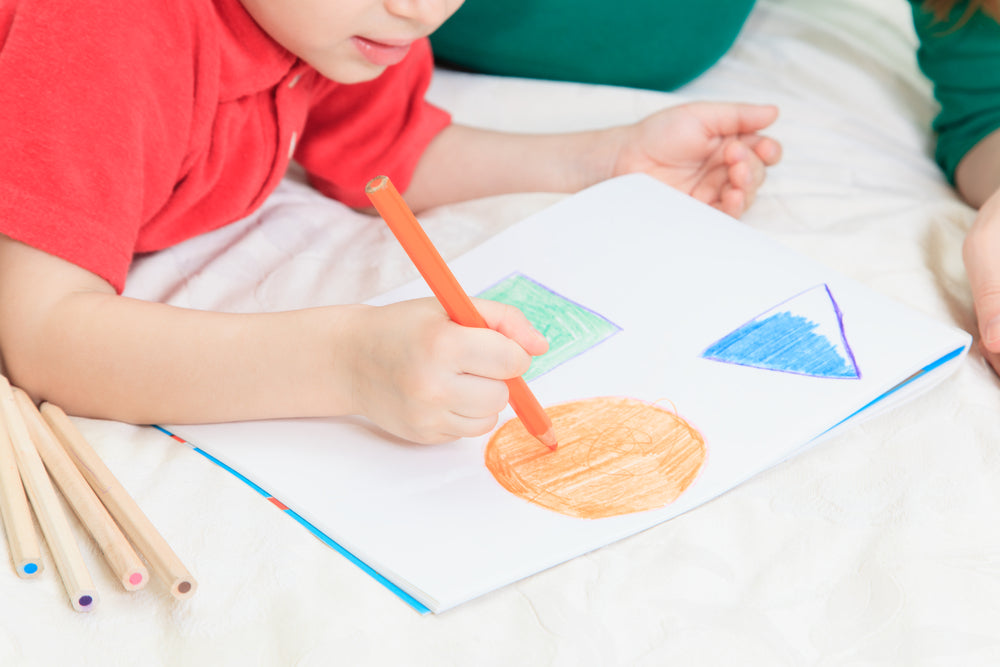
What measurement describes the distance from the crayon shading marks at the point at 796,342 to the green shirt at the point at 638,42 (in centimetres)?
38

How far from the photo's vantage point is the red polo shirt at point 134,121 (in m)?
0.52

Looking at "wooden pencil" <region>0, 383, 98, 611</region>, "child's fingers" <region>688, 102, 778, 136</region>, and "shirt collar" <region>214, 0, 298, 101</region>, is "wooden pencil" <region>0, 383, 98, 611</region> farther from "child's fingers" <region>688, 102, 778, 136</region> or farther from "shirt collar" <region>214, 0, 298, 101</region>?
"child's fingers" <region>688, 102, 778, 136</region>

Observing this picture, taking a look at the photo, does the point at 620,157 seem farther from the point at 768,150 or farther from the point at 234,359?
the point at 234,359

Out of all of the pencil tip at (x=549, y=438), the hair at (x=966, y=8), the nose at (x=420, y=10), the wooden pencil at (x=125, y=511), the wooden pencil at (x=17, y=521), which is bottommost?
the pencil tip at (x=549, y=438)

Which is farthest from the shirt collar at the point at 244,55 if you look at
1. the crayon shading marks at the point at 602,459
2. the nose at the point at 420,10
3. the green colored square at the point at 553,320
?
the crayon shading marks at the point at 602,459

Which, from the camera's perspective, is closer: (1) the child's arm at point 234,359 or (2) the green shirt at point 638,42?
(1) the child's arm at point 234,359

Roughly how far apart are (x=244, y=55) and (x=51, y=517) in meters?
0.37

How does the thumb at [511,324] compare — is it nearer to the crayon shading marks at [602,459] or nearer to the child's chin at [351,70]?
the crayon shading marks at [602,459]

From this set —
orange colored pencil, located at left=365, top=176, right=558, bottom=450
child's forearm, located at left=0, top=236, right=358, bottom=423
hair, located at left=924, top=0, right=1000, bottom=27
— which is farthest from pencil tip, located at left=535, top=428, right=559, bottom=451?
hair, located at left=924, top=0, right=1000, bottom=27

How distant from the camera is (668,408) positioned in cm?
49

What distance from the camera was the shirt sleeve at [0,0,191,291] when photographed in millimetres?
514

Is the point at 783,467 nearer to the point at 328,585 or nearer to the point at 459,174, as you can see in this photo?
the point at 328,585

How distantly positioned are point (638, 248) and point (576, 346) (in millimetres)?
115

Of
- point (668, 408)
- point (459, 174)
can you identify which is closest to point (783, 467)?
point (668, 408)
